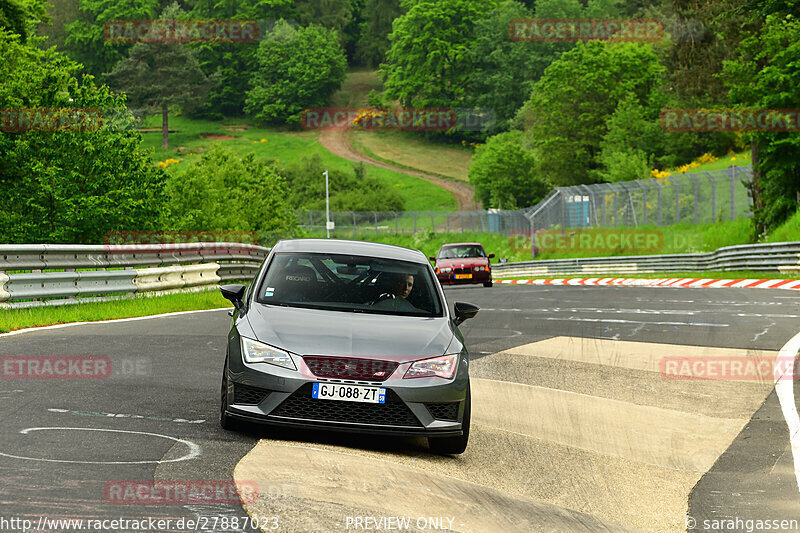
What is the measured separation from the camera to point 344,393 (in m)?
6.92

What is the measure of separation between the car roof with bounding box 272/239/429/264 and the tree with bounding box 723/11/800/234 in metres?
26.0

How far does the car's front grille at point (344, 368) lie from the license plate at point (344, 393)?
0.06m

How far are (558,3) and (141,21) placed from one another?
6255 cm

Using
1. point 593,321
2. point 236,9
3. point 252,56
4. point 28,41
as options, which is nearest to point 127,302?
point 593,321

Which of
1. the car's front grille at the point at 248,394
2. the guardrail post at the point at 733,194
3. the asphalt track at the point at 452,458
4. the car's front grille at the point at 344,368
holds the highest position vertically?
the car's front grille at the point at 344,368

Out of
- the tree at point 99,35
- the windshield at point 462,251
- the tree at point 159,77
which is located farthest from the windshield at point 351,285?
the tree at point 99,35

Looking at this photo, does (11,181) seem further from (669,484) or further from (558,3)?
(558,3)

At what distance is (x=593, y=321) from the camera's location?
17703mm

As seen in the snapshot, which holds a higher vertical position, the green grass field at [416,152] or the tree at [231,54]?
the tree at [231,54]

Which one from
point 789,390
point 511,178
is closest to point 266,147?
Answer: point 511,178

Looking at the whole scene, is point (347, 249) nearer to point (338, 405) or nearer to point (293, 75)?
point (338, 405)

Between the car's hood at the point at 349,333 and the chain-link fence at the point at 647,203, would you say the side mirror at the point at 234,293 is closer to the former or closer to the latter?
the car's hood at the point at 349,333

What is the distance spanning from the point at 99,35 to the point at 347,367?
6807 inches

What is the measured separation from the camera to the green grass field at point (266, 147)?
113750mm
